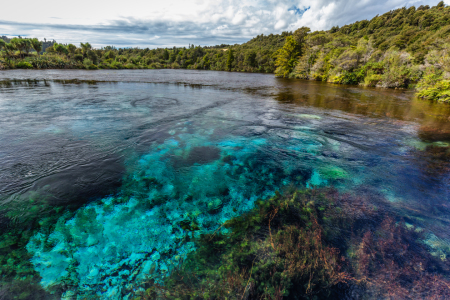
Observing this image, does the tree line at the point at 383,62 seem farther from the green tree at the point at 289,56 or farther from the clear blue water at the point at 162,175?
the clear blue water at the point at 162,175

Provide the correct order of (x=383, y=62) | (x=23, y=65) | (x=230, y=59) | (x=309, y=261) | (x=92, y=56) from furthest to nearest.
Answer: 1. (x=230, y=59)
2. (x=92, y=56)
3. (x=23, y=65)
4. (x=383, y=62)
5. (x=309, y=261)

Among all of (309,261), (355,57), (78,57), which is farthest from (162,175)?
(78,57)

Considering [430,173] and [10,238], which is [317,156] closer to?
[430,173]

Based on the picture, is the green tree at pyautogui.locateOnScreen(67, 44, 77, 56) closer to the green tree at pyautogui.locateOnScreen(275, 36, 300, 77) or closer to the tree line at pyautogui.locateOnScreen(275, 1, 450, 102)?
the green tree at pyautogui.locateOnScreen(275, 36, 300, 77)

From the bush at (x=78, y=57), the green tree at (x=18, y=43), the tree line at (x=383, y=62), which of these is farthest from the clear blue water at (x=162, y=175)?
the bush at (x=78, y=57)

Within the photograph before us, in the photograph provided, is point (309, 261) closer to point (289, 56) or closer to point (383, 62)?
point (383, 62)

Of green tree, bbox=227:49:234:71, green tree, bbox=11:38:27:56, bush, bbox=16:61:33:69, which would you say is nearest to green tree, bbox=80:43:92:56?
green tree, bbox=11:38:27:56
